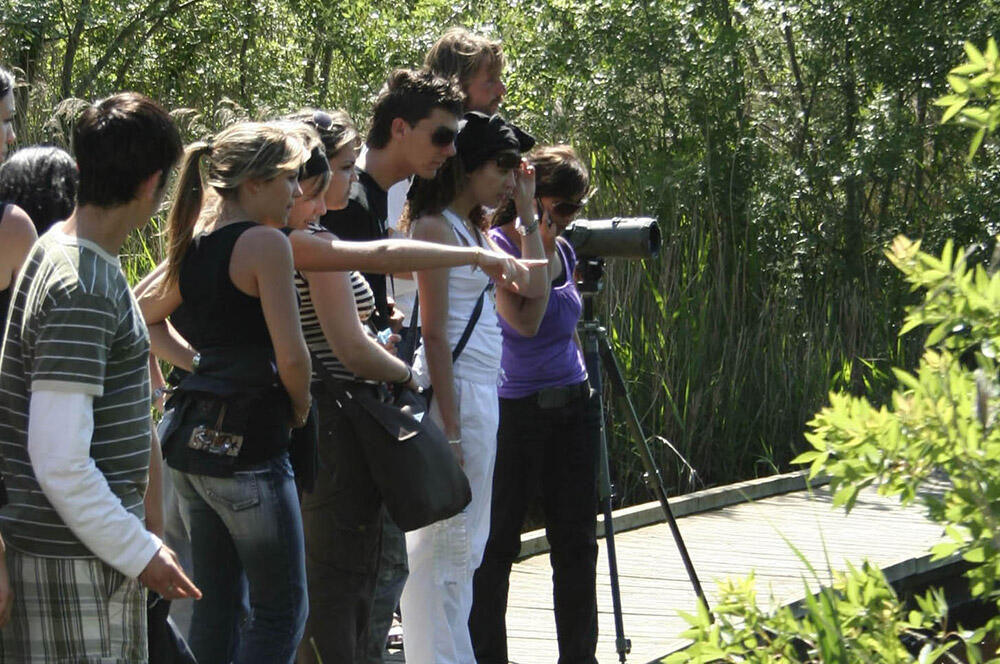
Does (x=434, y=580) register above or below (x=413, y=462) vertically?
below

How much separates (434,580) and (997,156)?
769 cm

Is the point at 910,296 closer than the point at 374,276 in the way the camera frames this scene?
No

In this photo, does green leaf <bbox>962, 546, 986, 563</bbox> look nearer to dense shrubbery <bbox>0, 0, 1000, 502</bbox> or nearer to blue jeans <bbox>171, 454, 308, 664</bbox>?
blue jeans <bbox>171, 454, 308, 664</bbox>

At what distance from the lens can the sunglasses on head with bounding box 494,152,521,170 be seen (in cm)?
431

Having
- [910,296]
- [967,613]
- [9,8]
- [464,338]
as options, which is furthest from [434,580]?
[9,8]

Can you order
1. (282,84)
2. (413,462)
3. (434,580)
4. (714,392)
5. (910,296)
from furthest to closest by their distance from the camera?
1. (282,84)
2. (910,296)
3. (714,392)
4. (434,580)
5. (413,462)

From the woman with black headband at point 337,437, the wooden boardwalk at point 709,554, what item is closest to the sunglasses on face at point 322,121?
the woman with black headband at point 337,437

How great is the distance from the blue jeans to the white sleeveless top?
0.79 m

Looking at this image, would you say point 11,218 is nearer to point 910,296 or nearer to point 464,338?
point 464,338

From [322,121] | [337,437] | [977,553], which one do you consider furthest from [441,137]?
[977,553]

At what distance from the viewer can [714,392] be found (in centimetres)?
912

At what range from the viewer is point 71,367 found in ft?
8.43

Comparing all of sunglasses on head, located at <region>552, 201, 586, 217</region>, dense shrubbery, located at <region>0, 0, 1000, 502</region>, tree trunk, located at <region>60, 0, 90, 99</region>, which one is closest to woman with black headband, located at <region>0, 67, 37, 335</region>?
sunglasses on head, located at <region>552, 201, 586, 217</region>

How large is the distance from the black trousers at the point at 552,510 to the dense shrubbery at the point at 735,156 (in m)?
3.83
